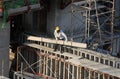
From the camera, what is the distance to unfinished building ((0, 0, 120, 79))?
2823cm

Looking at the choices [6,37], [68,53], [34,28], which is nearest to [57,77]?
[68,53]

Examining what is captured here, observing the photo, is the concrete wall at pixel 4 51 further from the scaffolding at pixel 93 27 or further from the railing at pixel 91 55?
the scaffolding at pixel 93 27

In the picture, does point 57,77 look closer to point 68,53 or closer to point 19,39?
point 68,53

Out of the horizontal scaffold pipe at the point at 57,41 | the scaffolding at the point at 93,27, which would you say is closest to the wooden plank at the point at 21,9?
the horizontal scaffold pipe at the point at 57,41

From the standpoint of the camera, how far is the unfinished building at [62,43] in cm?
2823

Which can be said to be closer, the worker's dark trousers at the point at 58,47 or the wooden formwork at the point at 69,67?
the wooden formwork at the point at 69,67

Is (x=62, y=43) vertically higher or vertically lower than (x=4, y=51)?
higher

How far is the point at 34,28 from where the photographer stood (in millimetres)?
35500

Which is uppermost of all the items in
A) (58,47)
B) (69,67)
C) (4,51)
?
(58,47)

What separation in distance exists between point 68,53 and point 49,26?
5.86m

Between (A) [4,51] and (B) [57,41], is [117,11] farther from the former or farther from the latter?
(A) [4,51]

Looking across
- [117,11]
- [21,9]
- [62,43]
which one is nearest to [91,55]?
[62,43]

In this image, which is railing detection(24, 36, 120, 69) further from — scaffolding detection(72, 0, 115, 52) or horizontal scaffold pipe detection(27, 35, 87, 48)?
scaffolding detection(72, 0, 115, 52)

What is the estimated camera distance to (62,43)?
29.9 meters
